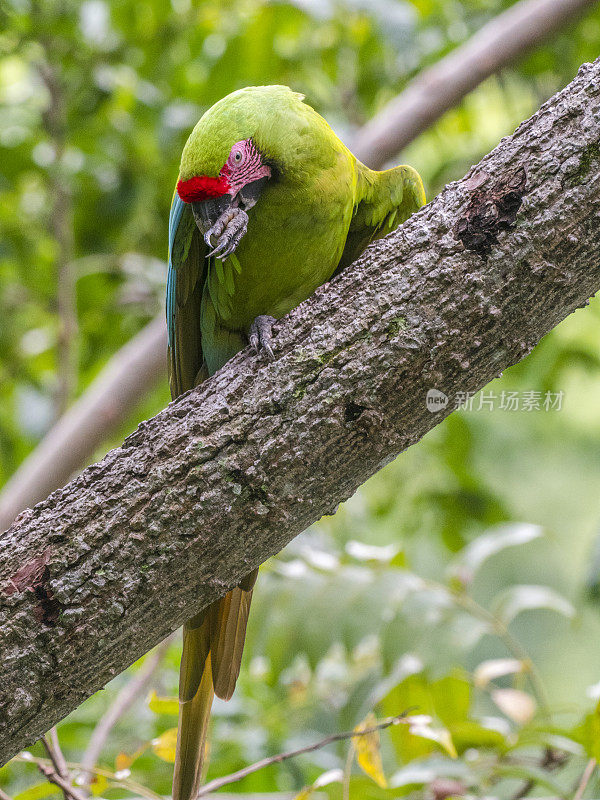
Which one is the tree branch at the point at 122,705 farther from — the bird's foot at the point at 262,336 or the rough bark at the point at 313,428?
the bird's foot at the point at 262,336

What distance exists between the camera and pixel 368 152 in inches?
97.2

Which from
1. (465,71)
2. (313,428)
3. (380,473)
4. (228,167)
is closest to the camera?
(313,428)

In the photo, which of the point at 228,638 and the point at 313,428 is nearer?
the point at 313,428

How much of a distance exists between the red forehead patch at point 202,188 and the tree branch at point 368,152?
975mm

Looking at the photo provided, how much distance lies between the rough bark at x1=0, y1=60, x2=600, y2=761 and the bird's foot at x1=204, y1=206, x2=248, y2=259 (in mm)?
371

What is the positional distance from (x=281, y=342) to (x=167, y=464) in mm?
247

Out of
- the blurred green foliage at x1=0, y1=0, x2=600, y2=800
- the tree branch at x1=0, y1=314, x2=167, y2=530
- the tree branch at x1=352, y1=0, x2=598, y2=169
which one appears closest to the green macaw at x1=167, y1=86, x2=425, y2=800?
the blurred green foliage at x1=0, y1=0, x2=600, y2=800

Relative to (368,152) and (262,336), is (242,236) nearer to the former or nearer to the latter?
(262,336)

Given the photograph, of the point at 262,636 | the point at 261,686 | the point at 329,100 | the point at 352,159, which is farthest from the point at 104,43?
the point at 261,686

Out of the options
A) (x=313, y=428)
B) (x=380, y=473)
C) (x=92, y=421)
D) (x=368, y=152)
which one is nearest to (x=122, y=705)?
(x=92, y=421)

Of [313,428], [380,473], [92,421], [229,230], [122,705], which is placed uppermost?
[92,421]

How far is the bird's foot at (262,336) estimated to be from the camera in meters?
1.15

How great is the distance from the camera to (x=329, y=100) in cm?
308

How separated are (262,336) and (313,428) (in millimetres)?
279
